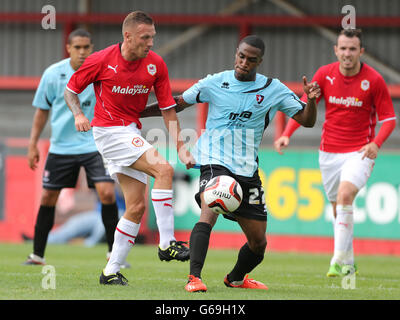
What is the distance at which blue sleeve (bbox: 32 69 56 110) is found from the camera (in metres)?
8.84

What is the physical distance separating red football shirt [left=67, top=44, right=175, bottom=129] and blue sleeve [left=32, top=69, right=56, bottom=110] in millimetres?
2303

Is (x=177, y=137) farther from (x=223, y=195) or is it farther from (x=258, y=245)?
(x=258, y=245)

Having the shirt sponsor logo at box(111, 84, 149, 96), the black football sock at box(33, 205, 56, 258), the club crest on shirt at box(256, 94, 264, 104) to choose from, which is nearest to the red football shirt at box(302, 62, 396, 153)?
the club crest on shirt at box(256, 94, 264, 104)

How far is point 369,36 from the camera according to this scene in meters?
20.9

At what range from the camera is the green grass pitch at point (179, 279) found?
5.82m

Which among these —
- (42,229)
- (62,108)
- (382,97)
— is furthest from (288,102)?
(42,229)

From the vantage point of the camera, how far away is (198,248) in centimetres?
605

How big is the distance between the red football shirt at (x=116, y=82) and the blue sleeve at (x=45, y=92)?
230 centimetres

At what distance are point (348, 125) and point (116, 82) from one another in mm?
3081

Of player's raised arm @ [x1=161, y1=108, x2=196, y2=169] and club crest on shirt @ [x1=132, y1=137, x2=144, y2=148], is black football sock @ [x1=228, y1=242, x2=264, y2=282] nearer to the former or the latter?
player's raised arm @ [x1=161, y1=108, x2=196, y2=169]

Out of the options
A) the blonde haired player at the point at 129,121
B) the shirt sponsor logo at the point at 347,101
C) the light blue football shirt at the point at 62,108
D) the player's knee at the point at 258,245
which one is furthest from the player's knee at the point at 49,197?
the shirt sponsor logo at the point at 347,101

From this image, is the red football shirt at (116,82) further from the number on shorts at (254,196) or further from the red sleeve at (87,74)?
the number on shorts at (254,196)

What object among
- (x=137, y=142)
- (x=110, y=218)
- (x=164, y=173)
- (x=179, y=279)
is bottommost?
(x=179, y=279)
